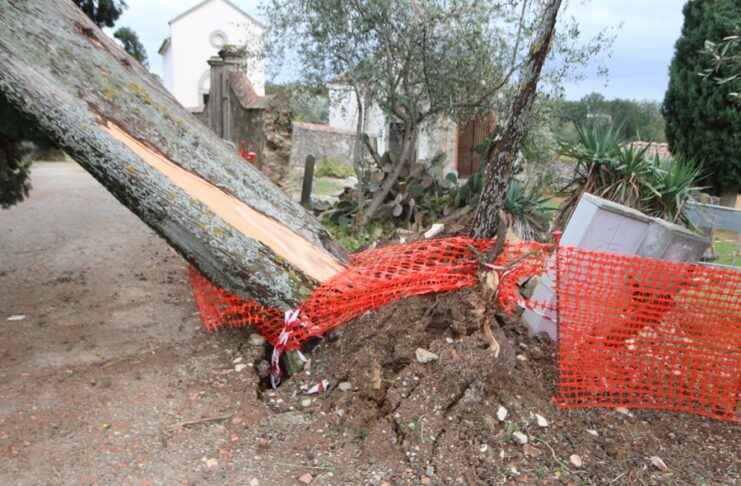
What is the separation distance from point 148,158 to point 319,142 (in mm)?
16824

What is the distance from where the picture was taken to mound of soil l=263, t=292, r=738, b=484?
253 centimetres

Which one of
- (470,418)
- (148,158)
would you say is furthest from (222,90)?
(470,418)

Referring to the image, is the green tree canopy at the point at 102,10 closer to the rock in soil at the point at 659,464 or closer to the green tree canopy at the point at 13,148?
the green tree canopy at the point at 13,148

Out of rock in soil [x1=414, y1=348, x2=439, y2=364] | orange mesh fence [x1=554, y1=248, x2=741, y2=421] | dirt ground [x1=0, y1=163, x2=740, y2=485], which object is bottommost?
dirt ground [x1=0, y1=163, x2=740, y2=485]

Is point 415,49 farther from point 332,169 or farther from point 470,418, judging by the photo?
point 332,169

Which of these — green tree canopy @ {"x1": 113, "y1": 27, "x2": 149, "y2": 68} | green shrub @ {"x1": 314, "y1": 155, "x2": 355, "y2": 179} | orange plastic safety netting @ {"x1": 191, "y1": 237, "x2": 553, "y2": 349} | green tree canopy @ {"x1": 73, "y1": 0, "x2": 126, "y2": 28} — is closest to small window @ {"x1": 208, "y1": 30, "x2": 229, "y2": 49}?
green tree canopy @ {"x1": 113, "y1": 27, "x2": 149, "y2": 68}

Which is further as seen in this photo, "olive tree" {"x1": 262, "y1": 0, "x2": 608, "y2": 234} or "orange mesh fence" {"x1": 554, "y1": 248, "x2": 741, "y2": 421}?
"olive tree" {"x1": 262, "y1": 0, "x2": 608, "y2": 234}

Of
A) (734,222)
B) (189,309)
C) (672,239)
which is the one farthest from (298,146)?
(672,239)

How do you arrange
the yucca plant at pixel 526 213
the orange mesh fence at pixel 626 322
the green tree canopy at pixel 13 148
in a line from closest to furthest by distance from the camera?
the orange mesh fence at pixel 626 322 → the green tree canopy at pixel 13 148 → the yucca plant at pixel 526 213

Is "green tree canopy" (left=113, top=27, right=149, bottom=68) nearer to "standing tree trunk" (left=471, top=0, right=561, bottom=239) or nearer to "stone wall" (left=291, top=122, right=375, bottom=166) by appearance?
"stone wall" (left=291, top=122, right=375, bottom=166)

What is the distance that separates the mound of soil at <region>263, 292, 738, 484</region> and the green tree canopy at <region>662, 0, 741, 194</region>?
11.4 meters

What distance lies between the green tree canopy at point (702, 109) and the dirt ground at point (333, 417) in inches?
456

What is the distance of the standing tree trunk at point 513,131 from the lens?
117 inches

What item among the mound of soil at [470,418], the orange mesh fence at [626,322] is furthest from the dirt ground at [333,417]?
the orange mesh fence at [626,322]
